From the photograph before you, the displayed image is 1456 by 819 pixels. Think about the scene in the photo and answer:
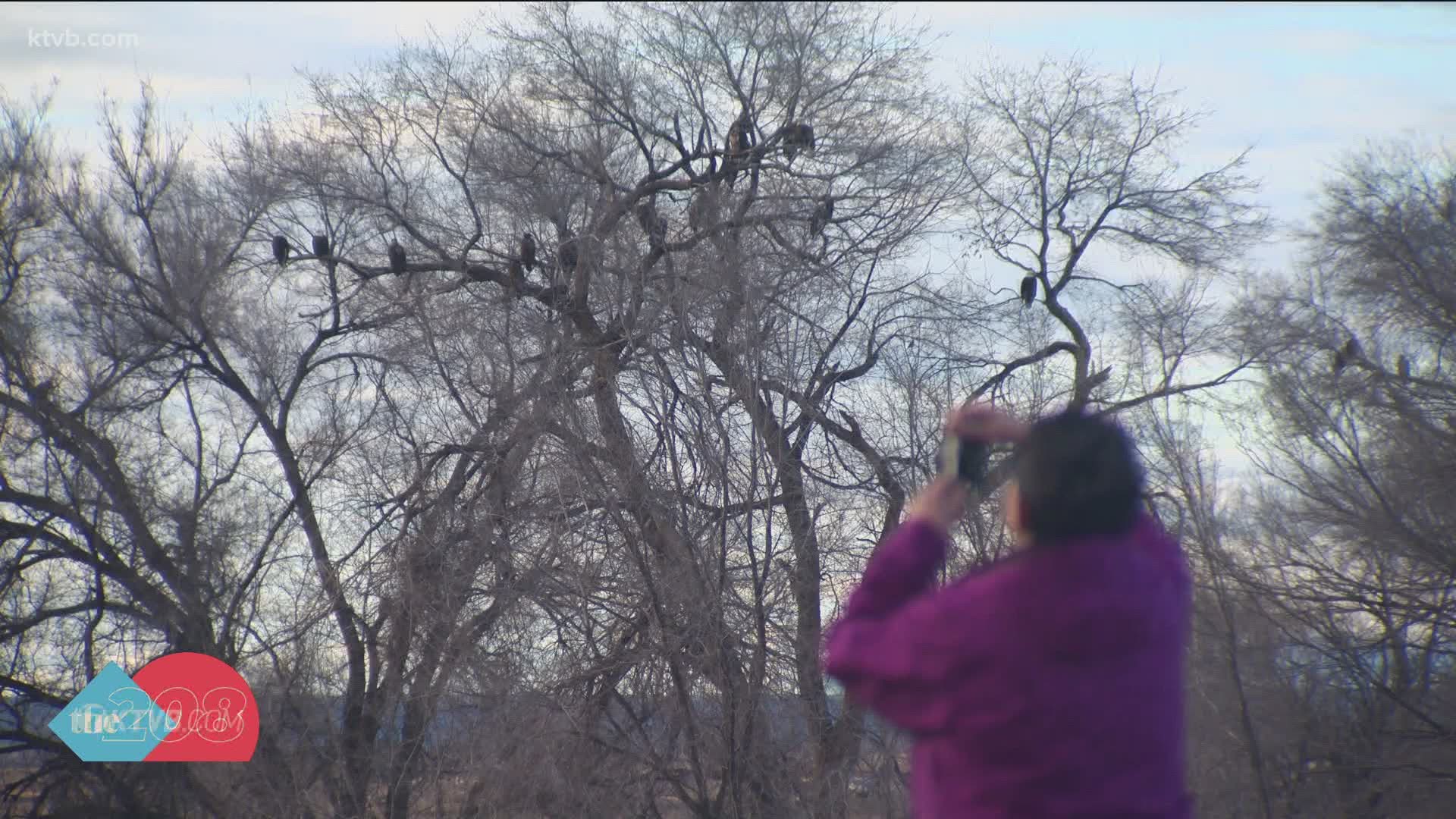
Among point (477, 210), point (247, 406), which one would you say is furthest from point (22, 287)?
point (477, 210)

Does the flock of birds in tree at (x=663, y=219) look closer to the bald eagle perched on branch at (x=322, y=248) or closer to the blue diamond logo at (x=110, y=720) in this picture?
the bald eagle perched on branch at (x=322, y=248)

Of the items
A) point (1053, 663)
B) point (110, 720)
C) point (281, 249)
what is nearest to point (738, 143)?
point (281, 249)

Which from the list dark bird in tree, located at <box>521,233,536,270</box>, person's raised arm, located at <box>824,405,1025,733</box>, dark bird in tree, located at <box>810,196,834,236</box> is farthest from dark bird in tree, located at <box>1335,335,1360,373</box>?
person's raised arm, located at <box>824,405,1025,733</box>

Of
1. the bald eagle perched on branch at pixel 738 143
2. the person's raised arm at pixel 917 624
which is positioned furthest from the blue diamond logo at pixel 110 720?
the person's raised arm at pixel 917 624

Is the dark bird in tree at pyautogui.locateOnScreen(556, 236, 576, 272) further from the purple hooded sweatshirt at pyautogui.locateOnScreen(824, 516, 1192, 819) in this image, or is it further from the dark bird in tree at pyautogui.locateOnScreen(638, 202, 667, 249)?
the purple hooded sweatshirt at pyautogui.locateOnScreen(824, 516, 1192, 819)

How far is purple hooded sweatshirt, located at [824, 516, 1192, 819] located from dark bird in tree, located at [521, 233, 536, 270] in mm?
8946

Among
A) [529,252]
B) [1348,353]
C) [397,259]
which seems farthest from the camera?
[1348,353]

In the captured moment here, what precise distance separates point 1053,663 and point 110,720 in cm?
1255

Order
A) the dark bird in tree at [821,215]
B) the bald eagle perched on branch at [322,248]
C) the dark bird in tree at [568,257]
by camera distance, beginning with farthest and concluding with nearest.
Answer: the bald eagle perched on branch at [322,248] < the dark bird in tree at [568,257] < the dark bird in tree at [821,215]

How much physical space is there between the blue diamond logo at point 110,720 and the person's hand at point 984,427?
38.5 feet

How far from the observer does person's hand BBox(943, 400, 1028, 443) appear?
6.28 feet

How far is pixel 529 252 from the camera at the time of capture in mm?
10273

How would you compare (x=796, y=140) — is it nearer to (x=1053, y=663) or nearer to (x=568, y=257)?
(x=568, y=257)

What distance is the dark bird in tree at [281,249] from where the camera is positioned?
13.2 m
